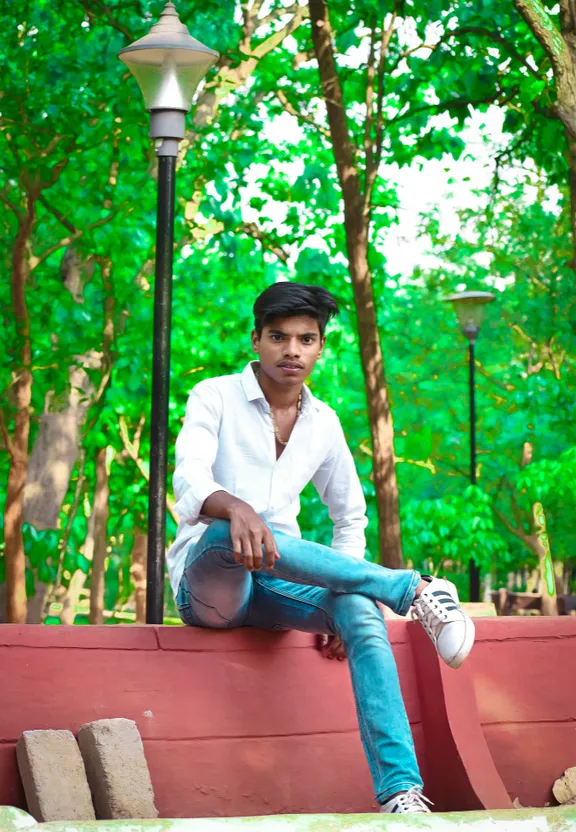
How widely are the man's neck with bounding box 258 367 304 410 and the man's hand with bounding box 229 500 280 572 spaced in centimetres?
77

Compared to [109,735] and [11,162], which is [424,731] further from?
[11,162]

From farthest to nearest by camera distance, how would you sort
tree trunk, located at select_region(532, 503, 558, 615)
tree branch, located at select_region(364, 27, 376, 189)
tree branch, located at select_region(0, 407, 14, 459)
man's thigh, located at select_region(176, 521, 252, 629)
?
1. tree trunk, located at select_region(532, 503, 558, 615)
2. tree branch, located at select_region(0, 407, 14, 459)
3. tree branch, located at select_region(364, 27, 376, 189)
4. man's thigh, located at select_region(176, 521, 252, 629)

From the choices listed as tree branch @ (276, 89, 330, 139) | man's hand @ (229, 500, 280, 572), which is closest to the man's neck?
man's hand @ (229, 500, 280, 572)

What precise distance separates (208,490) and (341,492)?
0.82m

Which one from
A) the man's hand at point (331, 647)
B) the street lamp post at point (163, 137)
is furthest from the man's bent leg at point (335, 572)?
the street lamp post at point (163, 137)

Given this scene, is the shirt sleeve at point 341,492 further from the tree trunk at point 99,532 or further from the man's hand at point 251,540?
the tree trunk at point 99,532

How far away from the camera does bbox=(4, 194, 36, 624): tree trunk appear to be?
9555 mm

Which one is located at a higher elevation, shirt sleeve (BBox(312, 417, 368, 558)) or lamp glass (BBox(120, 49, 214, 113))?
lamp glass (BBox(120, 49, 214, 113))

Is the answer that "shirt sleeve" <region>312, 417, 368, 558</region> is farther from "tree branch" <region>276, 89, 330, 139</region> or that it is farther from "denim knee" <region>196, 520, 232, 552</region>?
"tree branch" <region>276, 89, 330, 139</region>

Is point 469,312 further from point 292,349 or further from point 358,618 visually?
point 358,618

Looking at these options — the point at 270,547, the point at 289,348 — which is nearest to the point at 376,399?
the point at 289,348

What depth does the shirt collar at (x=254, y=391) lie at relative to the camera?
4.18 meters

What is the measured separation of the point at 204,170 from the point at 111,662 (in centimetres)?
816

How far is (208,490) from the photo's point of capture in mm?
3709
